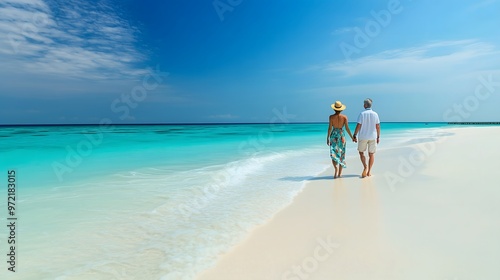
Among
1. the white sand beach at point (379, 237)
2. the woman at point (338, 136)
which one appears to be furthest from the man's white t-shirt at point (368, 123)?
the white sand beach at point (379, 237)

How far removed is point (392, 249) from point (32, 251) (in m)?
4.31

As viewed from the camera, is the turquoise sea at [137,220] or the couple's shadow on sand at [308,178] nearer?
the turquoise sea at [137,220]

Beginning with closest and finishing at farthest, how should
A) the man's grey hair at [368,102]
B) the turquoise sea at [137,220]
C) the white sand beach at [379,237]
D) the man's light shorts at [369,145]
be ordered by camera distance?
the white sand beach at [379,237]
the turquoise sea at [137,220]
the man's grey hair at [368,102]
the man's light shorts at [369,145]

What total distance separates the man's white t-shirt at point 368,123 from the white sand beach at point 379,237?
1799mm

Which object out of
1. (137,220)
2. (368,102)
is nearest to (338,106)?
(368,102)

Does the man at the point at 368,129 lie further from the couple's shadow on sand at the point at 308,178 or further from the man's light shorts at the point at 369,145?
the couple's shadow on sand at the point at 308,178

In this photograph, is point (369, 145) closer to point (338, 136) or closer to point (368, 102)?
point (338, 136)

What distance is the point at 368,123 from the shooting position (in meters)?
7.25

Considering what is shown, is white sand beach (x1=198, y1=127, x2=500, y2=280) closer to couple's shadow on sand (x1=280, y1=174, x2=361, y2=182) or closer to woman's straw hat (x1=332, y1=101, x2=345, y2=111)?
couple's shadow on sand (x1=280, y1=174, x2=361, y2=182)

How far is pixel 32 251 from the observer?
357 cm

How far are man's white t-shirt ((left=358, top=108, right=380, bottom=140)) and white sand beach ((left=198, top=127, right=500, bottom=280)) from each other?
1.80 meters

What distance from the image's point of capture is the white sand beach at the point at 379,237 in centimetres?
268

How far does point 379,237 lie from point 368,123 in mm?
4446

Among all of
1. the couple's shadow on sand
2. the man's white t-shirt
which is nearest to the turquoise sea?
the couple's shadow on sand
